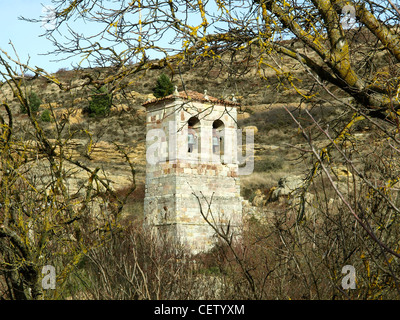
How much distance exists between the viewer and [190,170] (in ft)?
75.2

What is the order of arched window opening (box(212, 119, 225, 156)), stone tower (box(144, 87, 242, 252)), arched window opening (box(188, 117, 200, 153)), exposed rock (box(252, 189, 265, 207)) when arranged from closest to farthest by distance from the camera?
1. stone tower (box(144, 87, 242, 252))
2. arched window opening (box(188, 117, 200, 153))
3. arched window opening (box(212, 119, 225, 156))
4. exposed rock (box(252, 189, 265, 207))

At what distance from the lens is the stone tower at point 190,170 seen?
22281mm

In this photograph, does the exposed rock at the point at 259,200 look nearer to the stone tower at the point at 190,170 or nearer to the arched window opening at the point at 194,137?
the stone tower at the point at 190,170

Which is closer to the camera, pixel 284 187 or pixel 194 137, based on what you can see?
pixel 194 137

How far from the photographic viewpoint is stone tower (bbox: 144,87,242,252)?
2228 centimetres

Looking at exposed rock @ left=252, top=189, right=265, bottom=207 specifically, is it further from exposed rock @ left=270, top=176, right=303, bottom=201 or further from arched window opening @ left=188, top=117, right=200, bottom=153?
arched window opening @ left=188, top=117, right=200, bottom=153

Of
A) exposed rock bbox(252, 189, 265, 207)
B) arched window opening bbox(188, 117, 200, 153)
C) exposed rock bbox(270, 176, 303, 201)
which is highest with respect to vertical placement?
arched window opening bbox(188, 117, 200, 153)

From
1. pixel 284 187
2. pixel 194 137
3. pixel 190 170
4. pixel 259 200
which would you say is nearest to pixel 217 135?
pixel 194 137

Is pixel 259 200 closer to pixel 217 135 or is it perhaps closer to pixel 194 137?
pixel 217 135

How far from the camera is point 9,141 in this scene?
527 cm

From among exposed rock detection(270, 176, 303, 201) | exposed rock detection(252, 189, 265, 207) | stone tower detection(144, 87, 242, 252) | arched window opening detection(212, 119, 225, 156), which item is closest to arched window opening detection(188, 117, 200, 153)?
stone tower detection(144, 87, 242, 252)

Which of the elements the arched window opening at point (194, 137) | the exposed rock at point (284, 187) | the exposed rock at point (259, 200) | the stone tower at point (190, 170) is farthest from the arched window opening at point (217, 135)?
the exposed rock at point (259, 200)

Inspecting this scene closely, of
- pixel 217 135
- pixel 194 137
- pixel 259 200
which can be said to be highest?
pixel 217 135
